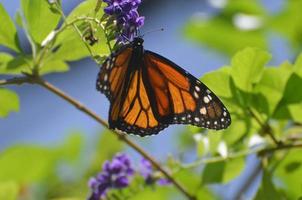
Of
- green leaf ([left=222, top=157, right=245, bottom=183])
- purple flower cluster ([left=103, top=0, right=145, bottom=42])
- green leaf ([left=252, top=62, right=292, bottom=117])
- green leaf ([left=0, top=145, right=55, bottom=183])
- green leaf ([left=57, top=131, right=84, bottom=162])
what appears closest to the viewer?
purple flower cluster ([left=103, top=0, right=145, bottom=42])

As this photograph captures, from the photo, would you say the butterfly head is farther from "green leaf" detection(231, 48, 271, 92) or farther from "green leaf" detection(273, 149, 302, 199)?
"green leaf" detection(273, 149, 302, 199)

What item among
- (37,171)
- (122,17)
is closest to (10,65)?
(122,17)

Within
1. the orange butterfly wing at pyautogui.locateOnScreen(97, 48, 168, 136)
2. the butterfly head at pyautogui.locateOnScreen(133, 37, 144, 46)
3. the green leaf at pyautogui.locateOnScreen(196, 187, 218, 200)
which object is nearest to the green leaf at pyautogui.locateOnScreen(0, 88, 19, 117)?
the orange butterfly wing at pyautogui.locateOnScreen(97, 48, 168, 136)

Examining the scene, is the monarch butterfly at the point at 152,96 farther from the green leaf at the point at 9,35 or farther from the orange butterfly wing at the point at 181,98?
the green leaf at the point at 9,35

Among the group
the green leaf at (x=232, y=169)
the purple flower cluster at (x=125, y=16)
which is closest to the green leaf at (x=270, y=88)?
the green leaf at (x=232, y=169)

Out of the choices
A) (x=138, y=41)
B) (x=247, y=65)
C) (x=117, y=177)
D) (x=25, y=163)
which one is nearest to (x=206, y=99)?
(x=247, y=65)

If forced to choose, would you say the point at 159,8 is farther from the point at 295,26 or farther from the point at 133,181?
the point at 133,181

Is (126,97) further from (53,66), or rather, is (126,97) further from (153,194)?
(153,194)
